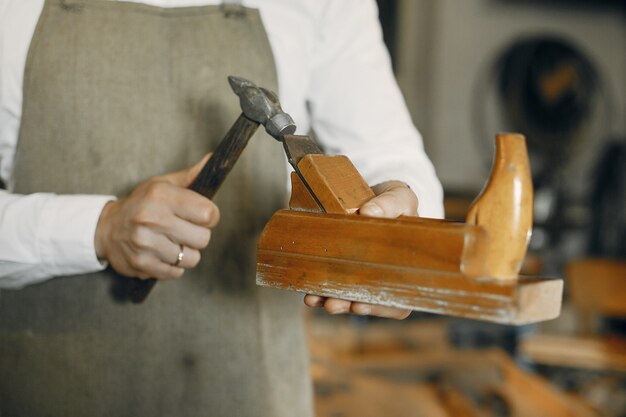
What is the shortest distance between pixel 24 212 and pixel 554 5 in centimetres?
377

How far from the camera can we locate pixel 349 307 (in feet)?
2.95

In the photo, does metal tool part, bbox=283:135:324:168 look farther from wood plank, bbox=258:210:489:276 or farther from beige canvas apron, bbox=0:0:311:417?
beige canvas apron, bbox=0:0:311:417

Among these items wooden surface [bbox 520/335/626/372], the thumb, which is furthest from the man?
wooden surface [bbox 520/335/626/372]

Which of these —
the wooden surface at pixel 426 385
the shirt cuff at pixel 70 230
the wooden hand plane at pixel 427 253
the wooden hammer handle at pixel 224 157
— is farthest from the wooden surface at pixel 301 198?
the wooden surface at pixel 426 385

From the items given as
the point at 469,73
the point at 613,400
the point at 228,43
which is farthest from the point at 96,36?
the point at 469,73

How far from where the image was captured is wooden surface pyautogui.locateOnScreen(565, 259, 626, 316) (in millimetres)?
2584

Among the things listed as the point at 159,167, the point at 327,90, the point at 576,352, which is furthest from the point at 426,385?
the point at 159,167

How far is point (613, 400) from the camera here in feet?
8.81

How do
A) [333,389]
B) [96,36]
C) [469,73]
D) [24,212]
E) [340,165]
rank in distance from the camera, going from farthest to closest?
[469,73] < [333,389] < [96,36] < [24,212] < [340,165]

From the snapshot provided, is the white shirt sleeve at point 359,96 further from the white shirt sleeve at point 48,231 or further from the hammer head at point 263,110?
the white shirt sleeve at point 48,231

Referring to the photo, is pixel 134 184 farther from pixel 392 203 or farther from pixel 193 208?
pixel 392 203

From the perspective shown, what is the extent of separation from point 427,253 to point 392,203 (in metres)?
0.14

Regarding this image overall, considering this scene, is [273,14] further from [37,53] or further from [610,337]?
[610,337]

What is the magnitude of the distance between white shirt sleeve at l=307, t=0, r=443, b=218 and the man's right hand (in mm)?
365
